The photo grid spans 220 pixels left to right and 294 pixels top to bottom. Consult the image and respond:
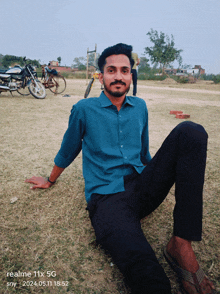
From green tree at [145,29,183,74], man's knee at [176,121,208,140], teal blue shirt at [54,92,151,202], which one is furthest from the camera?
green tree at [145,29,183,74]

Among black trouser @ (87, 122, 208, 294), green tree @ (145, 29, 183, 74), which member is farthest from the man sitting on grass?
green tree @ (145, 29, 183, 74)

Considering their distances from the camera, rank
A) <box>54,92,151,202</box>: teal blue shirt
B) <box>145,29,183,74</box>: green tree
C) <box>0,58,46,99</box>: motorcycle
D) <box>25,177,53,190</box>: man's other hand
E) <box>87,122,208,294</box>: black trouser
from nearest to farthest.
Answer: <box>87,122,208,294</box>: black trouser < <box>54,92,151,202</box>: teal blue shirt < <box>25,177,53,190</box>: man's other hand < <box>0,58,46,99</box>: motorcycle < <box>145,29,183,74</box>: green tree

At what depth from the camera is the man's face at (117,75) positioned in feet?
5.24

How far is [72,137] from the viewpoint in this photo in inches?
63.5

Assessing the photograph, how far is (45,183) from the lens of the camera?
7.02 ft

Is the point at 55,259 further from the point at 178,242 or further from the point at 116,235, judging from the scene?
the point at 178,242

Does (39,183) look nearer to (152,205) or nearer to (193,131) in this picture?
(152,205)

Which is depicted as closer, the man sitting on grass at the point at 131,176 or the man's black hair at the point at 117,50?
the man sitting on grass at the point at 131,176

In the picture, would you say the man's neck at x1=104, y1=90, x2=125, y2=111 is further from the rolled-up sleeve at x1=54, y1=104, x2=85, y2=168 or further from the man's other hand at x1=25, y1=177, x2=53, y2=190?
the man's other hand at x1=25, y1=177, x2=53, y2=190

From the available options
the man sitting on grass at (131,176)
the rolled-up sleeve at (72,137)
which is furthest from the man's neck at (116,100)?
the rolled-up sleeve at (72,137)

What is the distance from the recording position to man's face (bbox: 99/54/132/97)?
5.24 feet

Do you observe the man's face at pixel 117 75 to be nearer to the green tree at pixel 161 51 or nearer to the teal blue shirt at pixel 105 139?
the teal blue shirt at pixel 105 139

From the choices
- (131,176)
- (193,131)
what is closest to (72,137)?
(131,176)

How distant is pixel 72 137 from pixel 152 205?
0.76 meters
